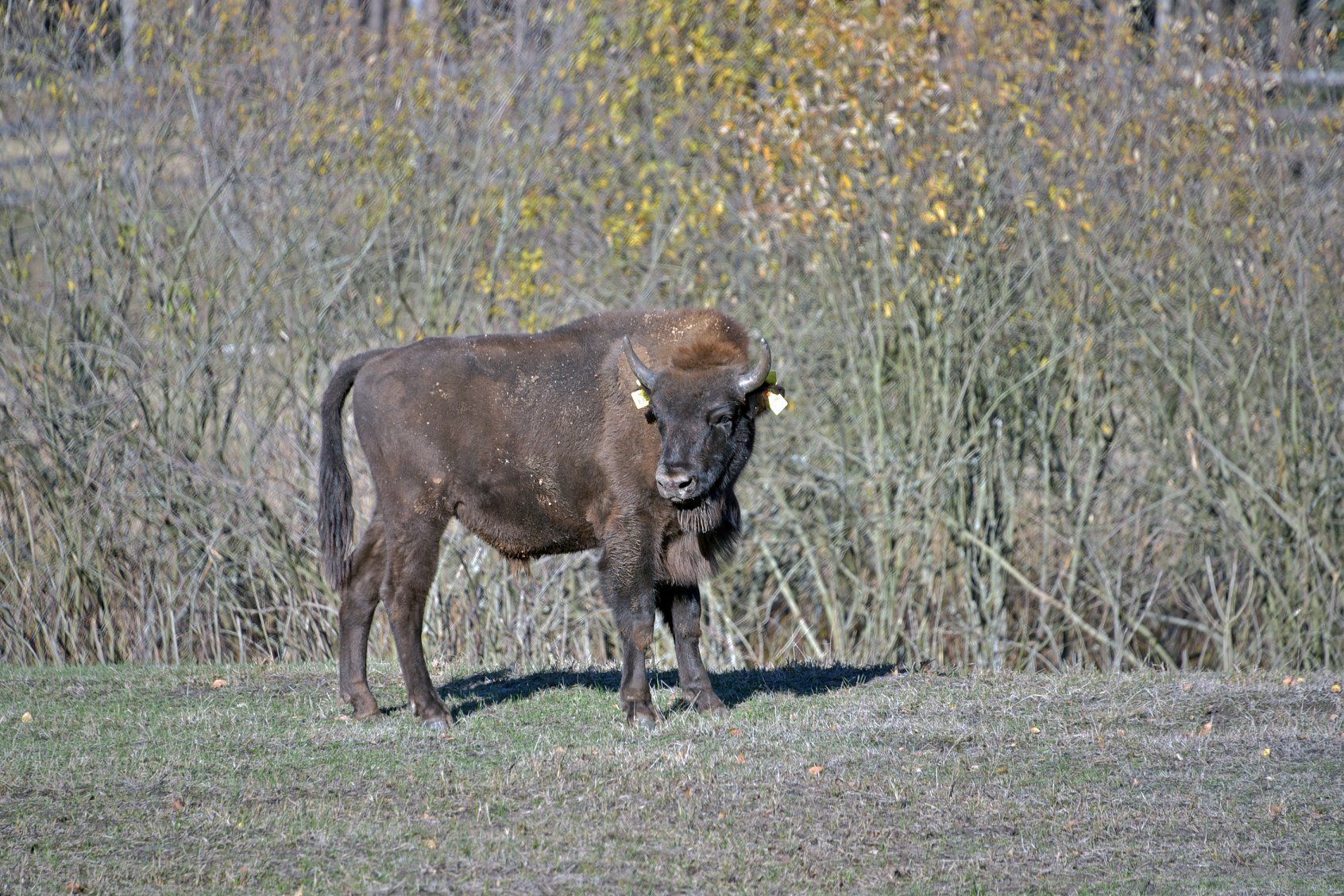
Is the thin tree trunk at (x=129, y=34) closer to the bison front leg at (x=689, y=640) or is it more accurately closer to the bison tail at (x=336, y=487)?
the bison tail at (x=336, y=487)

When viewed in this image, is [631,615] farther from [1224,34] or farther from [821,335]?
[1224,34]

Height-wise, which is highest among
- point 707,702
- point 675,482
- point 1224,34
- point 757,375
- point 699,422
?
point 1224,34

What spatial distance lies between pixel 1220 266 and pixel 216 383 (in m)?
8.67

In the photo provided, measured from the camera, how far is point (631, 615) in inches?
Result: 313

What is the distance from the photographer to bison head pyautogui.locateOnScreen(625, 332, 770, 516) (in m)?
7.68

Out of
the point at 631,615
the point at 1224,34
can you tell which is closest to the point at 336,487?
the point at 631,615

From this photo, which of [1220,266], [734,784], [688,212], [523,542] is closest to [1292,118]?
[1220,266]

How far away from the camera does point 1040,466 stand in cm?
1279

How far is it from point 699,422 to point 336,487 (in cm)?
219

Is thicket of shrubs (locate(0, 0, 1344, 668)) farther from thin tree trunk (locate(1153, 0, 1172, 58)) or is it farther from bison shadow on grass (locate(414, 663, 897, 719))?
bison shadow on grass (locate(414, 663, 897, 719))

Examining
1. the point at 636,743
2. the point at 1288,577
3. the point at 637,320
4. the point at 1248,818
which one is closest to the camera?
the point at 1248,818

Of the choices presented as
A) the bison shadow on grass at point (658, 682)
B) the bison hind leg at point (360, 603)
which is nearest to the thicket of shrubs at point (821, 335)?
the bison shadow on grass at point (658, 682)

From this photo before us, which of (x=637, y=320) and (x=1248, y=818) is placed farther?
(x=637, y=320)

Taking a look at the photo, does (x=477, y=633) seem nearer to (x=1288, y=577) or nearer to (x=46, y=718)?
(x=46, y=718)
